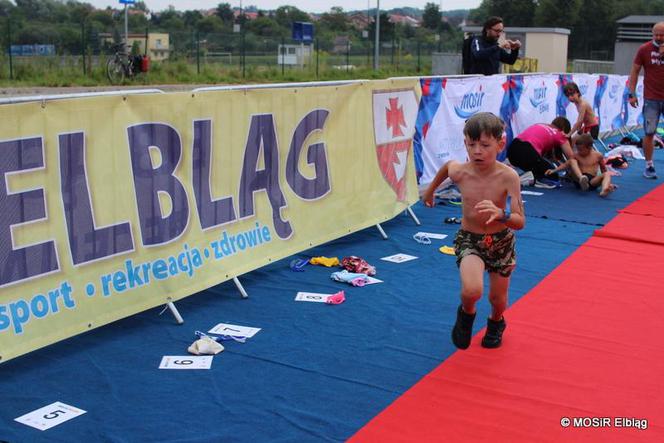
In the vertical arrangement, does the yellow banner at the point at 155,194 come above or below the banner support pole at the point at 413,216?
above

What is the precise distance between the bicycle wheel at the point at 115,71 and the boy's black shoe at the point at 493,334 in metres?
30.0

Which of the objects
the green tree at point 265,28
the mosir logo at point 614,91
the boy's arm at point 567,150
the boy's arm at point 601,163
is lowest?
the boy's arm at point 601,163

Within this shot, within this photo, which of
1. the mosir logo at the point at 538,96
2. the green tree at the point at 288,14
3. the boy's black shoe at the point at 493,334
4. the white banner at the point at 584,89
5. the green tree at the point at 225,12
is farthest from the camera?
the green tree at the point at 225,12

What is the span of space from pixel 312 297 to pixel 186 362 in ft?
5.17

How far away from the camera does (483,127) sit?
188 inches

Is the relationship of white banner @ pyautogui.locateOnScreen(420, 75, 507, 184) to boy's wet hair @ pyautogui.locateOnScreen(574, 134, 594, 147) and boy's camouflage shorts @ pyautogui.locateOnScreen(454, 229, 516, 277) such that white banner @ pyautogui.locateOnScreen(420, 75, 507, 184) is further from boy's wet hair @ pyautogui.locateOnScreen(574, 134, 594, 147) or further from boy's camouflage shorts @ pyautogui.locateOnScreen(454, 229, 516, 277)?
boy's camouflage shorts @ pyautogui.locateOnScreen(454, 229, 516, 277)

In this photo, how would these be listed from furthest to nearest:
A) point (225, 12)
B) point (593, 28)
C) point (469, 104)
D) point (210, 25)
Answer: point (225, 12) < point (210, 25) < point (593, 28) < point (469, 104)

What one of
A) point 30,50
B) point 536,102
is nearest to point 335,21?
point 30,50

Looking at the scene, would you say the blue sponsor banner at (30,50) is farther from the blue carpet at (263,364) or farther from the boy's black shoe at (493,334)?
the boy's black shoe at (493,334)

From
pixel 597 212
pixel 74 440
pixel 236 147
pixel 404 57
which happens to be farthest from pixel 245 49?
pixel 74 440

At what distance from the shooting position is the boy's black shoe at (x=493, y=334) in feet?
17.1

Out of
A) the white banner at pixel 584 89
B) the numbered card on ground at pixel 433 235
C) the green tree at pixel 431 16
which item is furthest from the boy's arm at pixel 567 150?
the green tree at pixel 431 16

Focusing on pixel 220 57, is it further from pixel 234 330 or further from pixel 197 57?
pixel 234 330

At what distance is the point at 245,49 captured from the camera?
43875 mm
